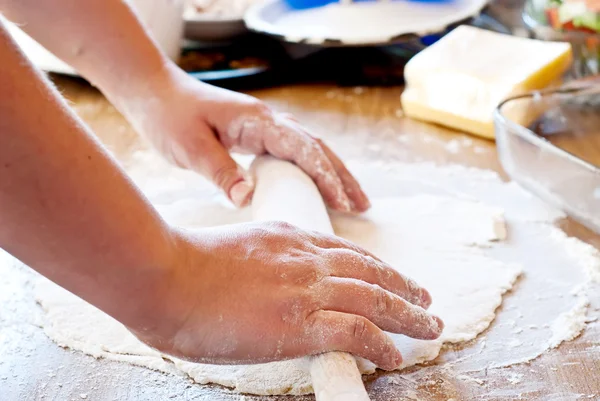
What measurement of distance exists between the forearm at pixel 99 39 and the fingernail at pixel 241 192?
0.74ft

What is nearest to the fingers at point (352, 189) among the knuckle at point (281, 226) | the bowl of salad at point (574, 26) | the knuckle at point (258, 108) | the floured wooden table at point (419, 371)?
the knuckle at point (258, 108)

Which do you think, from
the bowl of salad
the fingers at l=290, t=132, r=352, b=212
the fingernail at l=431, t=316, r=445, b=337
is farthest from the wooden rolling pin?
the bowl of salad

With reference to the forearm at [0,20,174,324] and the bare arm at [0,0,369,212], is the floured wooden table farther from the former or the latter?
the bare arm at [0,0,369,212]

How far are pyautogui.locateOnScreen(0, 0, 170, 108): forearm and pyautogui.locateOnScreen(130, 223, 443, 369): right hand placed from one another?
1.61ft

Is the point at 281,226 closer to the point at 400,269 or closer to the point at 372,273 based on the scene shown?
the point at 372,273

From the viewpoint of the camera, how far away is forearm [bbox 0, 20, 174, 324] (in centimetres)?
61

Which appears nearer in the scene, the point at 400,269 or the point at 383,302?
the point at 383,302

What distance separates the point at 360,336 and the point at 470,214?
1.62ft

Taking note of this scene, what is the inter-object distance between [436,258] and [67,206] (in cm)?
64

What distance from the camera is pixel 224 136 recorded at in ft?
4.00

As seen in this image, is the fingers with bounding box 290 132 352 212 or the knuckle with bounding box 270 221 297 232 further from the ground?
the knuckle with bounding box 270 221 297 232

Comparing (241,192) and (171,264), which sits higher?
(171,264)

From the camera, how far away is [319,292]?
0.80 metres

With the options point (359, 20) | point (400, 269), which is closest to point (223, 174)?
point (400, 269)
